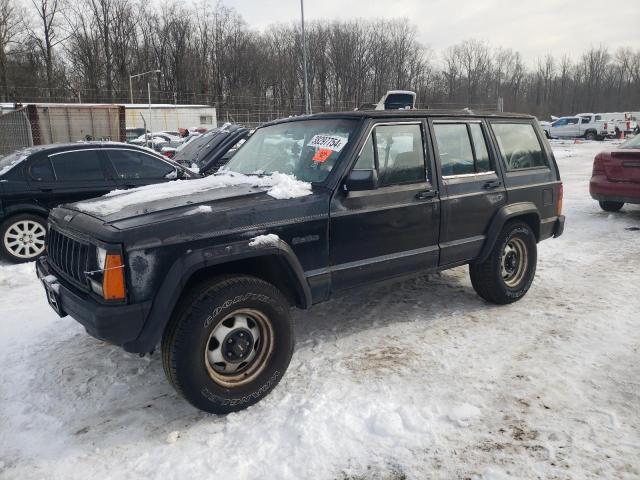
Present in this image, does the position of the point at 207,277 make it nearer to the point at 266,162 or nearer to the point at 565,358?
the point at 266,162

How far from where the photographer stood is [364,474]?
261cm

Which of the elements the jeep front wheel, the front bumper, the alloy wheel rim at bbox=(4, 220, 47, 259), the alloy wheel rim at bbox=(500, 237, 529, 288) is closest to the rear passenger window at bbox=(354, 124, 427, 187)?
the jeep front wheel

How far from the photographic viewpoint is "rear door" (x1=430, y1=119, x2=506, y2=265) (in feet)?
14.0

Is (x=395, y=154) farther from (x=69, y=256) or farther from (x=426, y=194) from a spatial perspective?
(x=69, y=256)

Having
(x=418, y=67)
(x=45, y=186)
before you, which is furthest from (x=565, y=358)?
(x=418, y=67)

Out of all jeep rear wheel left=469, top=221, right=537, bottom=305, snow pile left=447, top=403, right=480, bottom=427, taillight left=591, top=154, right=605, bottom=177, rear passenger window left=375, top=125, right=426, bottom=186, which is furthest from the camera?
taillight left=591, top=154, right=605, bottom=177

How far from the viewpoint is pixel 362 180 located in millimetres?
3451

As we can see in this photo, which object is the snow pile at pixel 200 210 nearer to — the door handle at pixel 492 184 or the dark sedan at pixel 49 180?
the door handle at pixel 492 184

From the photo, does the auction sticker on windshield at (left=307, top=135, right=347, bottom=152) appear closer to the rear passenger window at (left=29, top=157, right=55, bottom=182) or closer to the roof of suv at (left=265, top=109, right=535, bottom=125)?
the roof of suv at (left=265, top=109, right=535, bottom=125)

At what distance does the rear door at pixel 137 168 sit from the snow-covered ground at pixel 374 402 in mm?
2706

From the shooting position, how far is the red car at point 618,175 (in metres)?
8.26

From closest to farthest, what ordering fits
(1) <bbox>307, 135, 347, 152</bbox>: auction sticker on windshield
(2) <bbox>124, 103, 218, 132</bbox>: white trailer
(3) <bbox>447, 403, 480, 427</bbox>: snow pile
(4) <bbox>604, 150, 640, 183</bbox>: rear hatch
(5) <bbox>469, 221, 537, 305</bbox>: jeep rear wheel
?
1. (3) <bbox>447, 403, 480, 427</bbox>: snow pile
2. (1) <bbox>307, 135, 347, 152</bbox>: auction sticker on windshield
3. (5) <bbox>469, 221, 537, 305</bbox>: jeep rear wheel
4. (4) <bbox>604, 150, 640, 183</bbox>: rear hatch
5. (2) <bbox>124, 103, 218, 132</bbox>: white trailer

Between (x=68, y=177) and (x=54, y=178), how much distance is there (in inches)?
6.9

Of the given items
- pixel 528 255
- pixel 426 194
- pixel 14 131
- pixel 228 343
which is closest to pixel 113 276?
pixel 228 343
